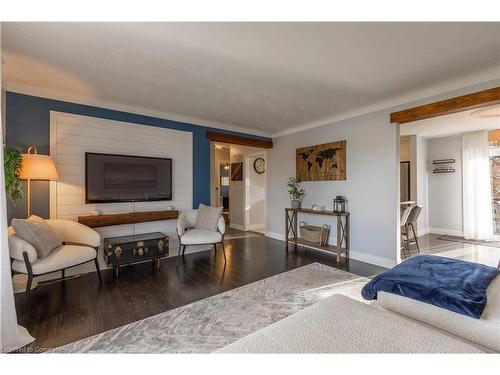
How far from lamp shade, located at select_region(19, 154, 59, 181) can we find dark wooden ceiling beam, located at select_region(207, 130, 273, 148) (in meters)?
2.38

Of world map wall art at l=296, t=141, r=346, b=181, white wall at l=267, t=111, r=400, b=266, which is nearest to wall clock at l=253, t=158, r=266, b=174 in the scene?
world map wall art at l=296, t=141, r=346, b=181

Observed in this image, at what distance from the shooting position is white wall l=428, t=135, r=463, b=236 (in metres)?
5.28

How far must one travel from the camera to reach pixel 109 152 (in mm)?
3375

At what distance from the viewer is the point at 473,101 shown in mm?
2572

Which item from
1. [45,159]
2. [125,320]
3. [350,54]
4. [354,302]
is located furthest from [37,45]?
[354,302]

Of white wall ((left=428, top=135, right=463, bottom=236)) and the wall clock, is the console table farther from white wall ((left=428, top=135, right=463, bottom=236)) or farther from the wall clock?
white wall ((left=428, top=135, right=463, bottom=236))

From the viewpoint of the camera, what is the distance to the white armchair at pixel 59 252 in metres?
2.11

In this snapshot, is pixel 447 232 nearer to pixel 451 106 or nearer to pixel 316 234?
pixel 316 234

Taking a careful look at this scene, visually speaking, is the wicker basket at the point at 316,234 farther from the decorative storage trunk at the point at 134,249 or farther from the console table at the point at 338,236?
the decorative storage trunk at the point at 134,249

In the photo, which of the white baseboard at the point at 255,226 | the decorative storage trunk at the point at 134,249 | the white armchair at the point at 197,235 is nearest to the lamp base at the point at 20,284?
the decorative storage trunk at the point at 134,249

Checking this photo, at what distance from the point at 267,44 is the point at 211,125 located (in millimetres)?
2554

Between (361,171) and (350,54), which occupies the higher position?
(350,54)
